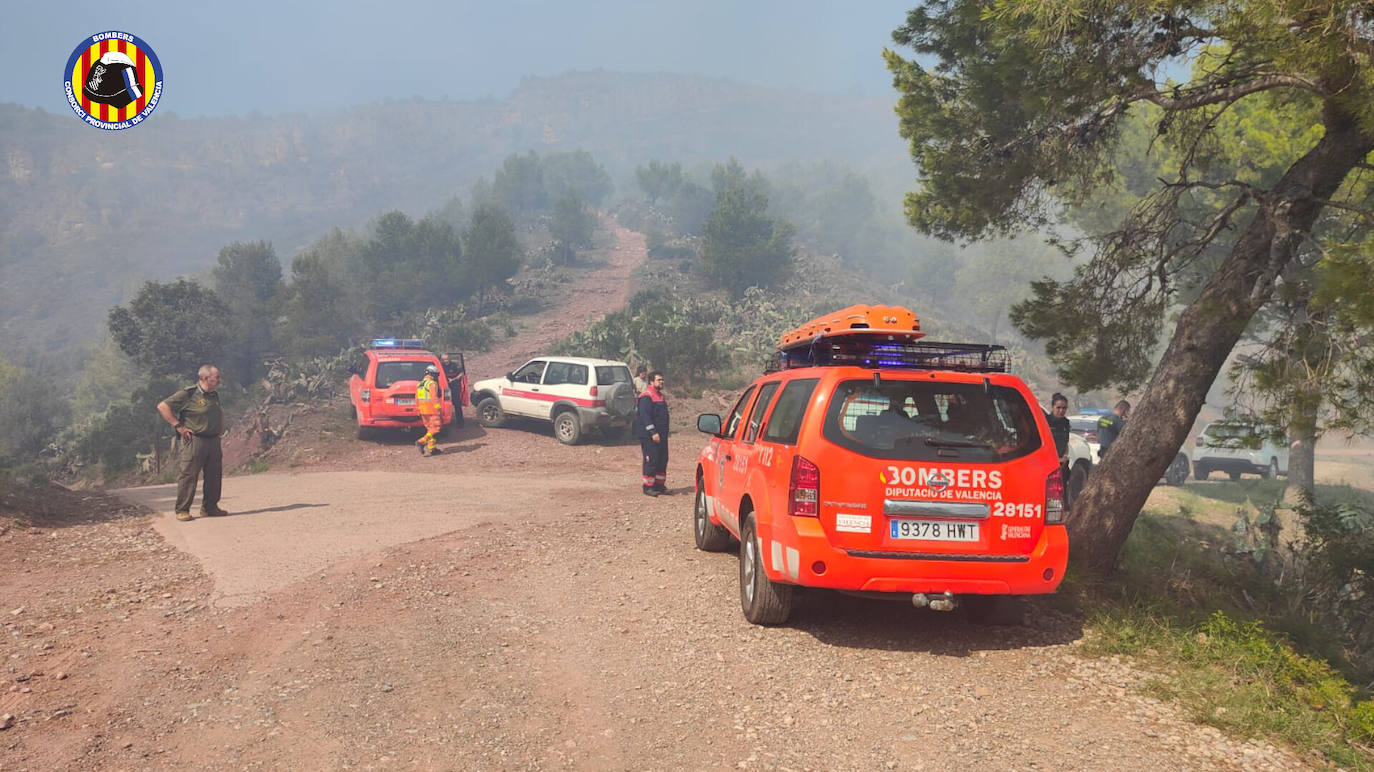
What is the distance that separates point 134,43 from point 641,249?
2824 inches

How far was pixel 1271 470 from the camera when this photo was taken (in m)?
22.8

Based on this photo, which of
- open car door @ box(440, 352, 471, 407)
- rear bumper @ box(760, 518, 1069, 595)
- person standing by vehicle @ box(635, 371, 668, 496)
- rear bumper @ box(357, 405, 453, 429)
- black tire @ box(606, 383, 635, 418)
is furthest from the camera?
open car door @ box(440, 352, 471, 407)

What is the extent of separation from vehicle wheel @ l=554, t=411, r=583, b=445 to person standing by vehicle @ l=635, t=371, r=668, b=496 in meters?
5.21

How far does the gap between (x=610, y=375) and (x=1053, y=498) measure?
13.1m

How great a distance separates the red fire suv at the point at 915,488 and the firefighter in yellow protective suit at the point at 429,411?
12.9 meters

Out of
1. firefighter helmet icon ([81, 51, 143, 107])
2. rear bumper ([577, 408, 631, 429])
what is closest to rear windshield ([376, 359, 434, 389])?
rear bumper ([577, 408, 631, 429])

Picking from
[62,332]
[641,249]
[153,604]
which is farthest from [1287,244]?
[62,332]

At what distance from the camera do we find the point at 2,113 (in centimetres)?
16925

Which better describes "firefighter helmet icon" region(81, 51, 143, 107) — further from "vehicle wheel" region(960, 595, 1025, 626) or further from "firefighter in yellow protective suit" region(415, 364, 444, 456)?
"vehicle wheel" region(960, 595, 1025, 626)

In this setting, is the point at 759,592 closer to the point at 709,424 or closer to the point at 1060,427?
the point at 709,424

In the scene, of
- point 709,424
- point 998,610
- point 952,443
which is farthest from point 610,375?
point 952,443

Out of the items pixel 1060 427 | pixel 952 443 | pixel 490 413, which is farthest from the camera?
pixel 490 413

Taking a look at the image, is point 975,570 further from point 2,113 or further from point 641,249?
point 2,113

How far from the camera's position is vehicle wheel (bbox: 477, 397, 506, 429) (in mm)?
19609
